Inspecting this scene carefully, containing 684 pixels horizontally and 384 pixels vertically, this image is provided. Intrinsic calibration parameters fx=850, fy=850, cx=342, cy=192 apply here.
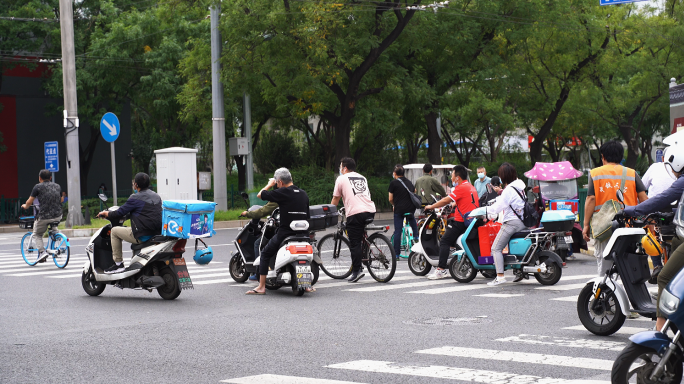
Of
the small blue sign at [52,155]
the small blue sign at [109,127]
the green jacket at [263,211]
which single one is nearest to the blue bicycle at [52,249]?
the green jacket at [263,211]

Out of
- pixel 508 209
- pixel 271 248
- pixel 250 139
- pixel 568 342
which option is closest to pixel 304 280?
pixel 271 248

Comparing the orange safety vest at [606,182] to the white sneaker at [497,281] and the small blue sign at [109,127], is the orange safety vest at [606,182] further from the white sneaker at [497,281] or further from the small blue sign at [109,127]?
the small blue sign at [109,127]

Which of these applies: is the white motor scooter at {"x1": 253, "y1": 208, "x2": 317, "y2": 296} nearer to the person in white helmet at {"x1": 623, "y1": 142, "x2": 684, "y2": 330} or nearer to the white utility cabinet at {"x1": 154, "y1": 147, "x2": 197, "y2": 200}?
the person in white helmet at {"x1": 623, "y1": 142, "x2": 684, "y2": 330}

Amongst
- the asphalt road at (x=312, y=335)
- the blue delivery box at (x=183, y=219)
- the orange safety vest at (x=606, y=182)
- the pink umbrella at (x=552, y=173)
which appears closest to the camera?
the asphalt road at (x=312, y=335)

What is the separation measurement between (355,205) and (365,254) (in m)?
0.88

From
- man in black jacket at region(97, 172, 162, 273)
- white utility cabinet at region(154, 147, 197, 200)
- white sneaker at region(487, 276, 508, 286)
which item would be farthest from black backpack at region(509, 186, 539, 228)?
white utility cabinet at region(154, 147, 197, 200)

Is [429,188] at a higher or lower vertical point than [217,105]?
lower

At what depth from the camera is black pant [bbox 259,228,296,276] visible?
11.5 m

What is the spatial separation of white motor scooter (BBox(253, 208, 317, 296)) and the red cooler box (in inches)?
97.6

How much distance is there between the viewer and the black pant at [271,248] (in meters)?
11.5

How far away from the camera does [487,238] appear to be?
12.1 m

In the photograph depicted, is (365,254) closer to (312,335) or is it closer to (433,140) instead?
(312,335)

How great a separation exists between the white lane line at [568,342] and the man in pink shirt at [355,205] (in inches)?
186

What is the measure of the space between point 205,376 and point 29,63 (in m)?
32.0
